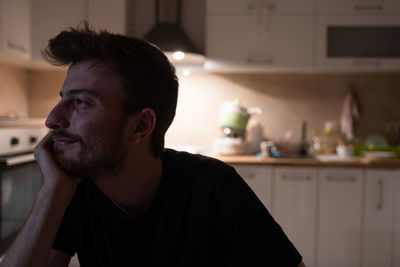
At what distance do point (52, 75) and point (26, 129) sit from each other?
41.9 inches

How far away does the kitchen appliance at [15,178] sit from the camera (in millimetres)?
2115

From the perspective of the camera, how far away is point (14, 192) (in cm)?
224

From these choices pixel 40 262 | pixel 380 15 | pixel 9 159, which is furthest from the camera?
pixel 380 15

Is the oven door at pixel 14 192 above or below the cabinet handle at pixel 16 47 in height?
below

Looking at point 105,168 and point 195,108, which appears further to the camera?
point 195,108

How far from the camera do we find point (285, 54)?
2869 millimetres

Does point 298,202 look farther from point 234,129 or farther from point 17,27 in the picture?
point 17,27

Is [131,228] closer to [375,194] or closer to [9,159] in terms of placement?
[9,159]

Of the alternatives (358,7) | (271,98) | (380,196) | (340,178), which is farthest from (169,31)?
(380,196)

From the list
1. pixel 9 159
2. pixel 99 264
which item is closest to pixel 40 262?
pixel 99 264

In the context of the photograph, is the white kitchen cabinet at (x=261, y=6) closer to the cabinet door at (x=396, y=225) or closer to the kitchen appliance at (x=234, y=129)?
the kitchen appliance at (x=234, y=129)

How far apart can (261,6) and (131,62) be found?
84.3 inches

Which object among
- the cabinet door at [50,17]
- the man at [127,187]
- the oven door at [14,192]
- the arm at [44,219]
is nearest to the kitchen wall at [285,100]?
the cabinet door at [50,17]

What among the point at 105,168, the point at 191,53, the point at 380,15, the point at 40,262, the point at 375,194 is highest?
the point at 380,15
